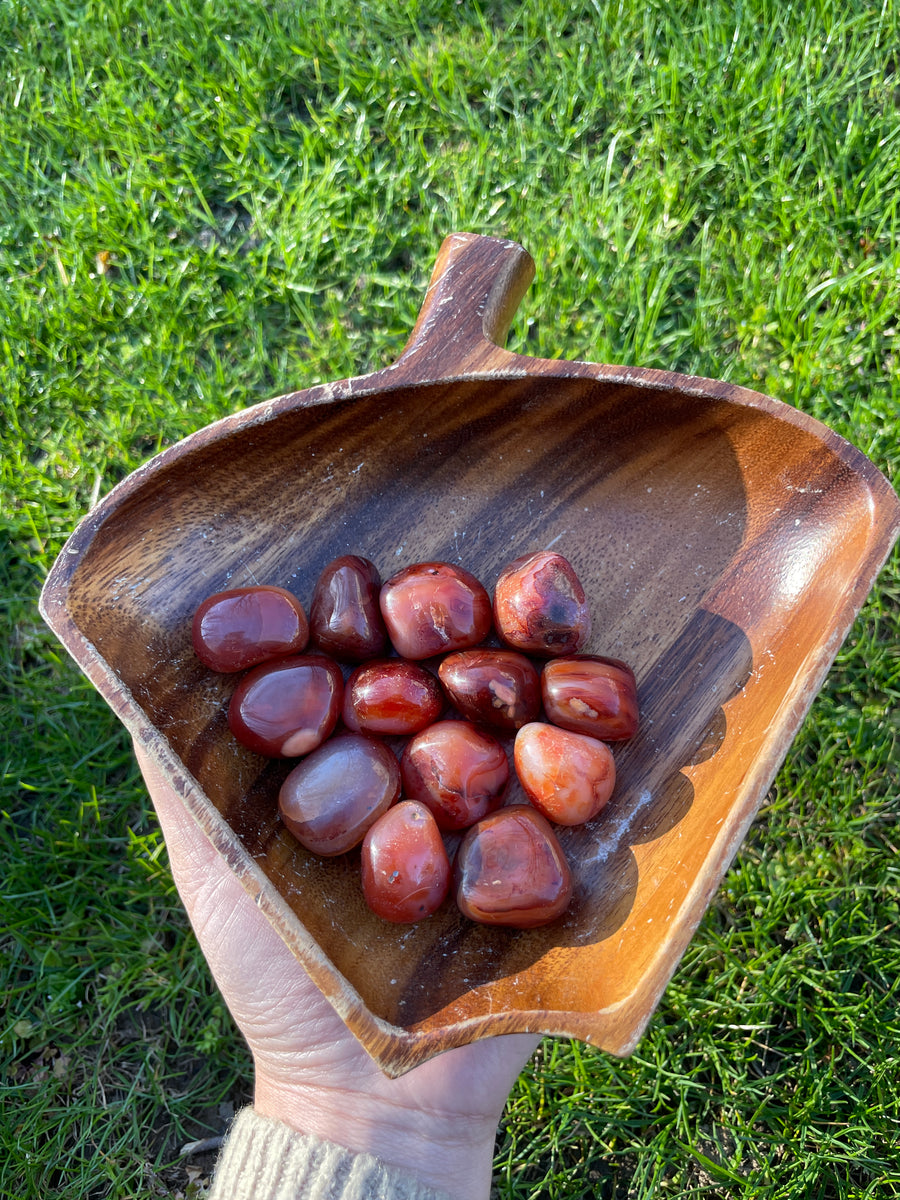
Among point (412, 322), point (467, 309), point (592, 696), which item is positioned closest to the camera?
point (592, 696)

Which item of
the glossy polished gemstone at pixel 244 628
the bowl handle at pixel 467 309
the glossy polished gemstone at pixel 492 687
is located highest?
the bowl handle at pixel 467 309

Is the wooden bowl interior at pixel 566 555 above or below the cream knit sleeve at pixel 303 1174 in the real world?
above

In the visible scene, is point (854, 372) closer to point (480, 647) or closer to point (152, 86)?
point (480, 647)

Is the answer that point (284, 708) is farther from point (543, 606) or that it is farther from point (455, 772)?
point (543, 606)

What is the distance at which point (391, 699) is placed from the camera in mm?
1455

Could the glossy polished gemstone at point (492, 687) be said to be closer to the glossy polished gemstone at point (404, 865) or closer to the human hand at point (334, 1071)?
the glossy polished gemstone at point (404, 865)

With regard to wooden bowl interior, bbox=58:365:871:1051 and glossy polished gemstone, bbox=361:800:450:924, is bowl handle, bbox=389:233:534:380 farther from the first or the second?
glossy polished gemstone, bbox=361:800:450:924

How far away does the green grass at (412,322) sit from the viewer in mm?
1882

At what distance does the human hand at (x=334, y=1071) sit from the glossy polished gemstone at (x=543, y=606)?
60 cm

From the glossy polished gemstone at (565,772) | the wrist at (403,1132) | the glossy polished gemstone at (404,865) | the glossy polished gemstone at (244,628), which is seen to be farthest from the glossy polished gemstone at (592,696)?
the wrist at (403,1132)

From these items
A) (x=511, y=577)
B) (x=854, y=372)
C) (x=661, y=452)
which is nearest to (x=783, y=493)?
(x=661, y=452)

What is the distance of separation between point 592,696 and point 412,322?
131cm

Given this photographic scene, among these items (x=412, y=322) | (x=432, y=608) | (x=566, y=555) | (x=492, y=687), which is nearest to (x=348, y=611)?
(x=432, y=608)

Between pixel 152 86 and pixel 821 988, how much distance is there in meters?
2.89
